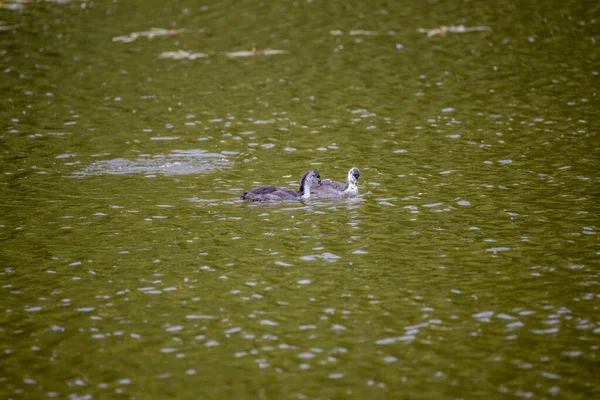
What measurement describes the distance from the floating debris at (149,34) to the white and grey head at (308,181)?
100 ft

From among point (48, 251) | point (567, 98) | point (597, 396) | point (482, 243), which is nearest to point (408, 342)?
point (597, 396)

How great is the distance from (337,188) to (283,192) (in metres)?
1.84

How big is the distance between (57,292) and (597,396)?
39.6 ft

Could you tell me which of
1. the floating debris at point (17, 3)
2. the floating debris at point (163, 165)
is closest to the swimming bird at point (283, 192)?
the floating debris at point (163, 165)

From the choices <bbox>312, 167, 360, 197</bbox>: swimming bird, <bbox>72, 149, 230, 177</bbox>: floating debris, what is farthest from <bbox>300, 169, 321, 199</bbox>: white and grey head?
<bbox>72, 149, 230, 177</bbox>: floating debris

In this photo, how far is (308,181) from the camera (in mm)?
25797

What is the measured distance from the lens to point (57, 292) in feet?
65.3

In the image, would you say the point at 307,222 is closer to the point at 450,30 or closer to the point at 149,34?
the point at 450,30

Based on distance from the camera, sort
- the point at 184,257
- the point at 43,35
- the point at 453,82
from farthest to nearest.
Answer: the point at 43,35 → the point at 453,82 → the point at 184,257

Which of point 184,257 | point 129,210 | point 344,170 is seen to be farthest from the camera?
point 344,170

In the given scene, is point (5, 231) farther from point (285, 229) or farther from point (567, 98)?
point (567, 98)

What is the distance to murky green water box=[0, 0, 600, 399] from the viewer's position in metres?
16.3

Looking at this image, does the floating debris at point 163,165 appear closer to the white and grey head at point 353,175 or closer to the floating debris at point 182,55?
the white and grey head at point 353,175

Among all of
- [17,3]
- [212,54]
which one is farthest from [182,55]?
[17,3]
